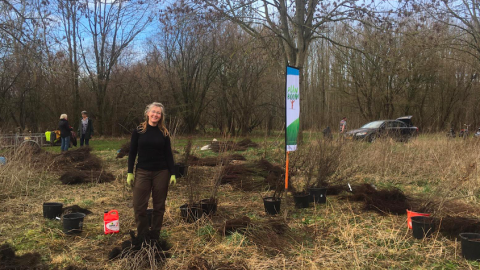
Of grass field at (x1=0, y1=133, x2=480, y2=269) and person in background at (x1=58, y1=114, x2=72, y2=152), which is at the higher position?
person in background at (x1=58, y1=114, x2=72, y2=152)

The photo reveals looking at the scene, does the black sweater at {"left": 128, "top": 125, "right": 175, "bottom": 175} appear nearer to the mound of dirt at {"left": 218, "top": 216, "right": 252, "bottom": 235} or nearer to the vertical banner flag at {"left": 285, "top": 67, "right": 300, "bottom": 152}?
the mound of dirt at {"left": 218, "top": 216, "right": 252, "bottom": 235}

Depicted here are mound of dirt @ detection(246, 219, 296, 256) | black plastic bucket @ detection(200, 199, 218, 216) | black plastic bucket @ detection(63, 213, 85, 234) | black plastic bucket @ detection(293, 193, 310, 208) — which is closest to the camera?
mound of dirt @ detection(246, 219, 296, 256)

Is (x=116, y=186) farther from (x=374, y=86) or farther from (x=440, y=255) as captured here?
(x=374, y=86)

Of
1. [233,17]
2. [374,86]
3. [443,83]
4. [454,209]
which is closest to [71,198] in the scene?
[454,209]

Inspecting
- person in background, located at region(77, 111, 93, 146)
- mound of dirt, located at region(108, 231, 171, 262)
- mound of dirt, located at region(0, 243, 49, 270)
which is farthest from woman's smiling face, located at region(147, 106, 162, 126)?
person in background, located at region(77, 111, 93, 146)

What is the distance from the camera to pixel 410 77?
→ 2281 centimetres

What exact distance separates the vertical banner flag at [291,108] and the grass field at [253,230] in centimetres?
94

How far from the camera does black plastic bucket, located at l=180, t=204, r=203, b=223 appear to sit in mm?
4152

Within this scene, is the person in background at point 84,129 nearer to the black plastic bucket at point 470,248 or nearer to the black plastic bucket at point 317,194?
the black plastic bucket at point 317,194

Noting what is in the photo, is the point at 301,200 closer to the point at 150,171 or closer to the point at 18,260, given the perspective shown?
the point at 150,171

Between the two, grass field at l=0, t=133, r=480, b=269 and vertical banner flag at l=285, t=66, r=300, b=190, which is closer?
grass field at l=0, t=133, r=480, b=269

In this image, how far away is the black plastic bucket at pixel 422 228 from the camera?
11.6 ft

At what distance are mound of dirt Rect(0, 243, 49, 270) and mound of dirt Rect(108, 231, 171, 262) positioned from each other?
602 millimetres

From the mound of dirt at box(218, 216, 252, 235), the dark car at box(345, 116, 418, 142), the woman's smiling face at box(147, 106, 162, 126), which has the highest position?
the woman's smiling face at box(147, 106, 162, 126)
